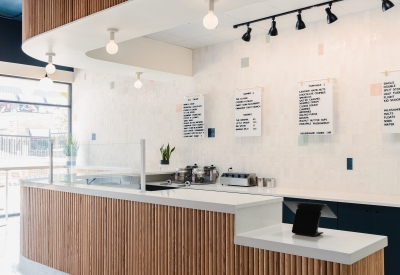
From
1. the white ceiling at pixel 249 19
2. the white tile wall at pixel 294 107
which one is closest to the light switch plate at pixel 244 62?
the white tile wall at pixel 294 107

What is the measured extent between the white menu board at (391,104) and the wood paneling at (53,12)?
9.91ft

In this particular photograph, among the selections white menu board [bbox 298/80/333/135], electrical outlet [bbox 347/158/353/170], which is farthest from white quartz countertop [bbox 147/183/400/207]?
white menu board [bbox 298/80/333/135]

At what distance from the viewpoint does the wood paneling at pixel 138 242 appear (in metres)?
2.59

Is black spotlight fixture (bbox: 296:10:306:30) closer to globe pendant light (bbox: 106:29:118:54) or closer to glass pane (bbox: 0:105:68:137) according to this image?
globe pendant light (bbox: 106:29:118:54)

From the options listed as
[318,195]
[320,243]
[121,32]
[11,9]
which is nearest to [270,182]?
[318,195]

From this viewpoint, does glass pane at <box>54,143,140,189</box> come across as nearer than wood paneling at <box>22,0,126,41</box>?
No

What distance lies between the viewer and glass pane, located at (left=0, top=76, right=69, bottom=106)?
8.20 m

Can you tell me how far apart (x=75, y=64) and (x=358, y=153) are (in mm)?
4052

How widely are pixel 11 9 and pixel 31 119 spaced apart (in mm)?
2518

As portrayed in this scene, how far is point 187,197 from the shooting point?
127 inches

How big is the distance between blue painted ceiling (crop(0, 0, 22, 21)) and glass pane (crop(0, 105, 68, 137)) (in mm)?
1803

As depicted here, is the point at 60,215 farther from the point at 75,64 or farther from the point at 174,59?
the point at 174,59

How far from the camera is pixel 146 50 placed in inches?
239

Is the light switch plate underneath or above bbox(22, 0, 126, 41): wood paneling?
underneath
